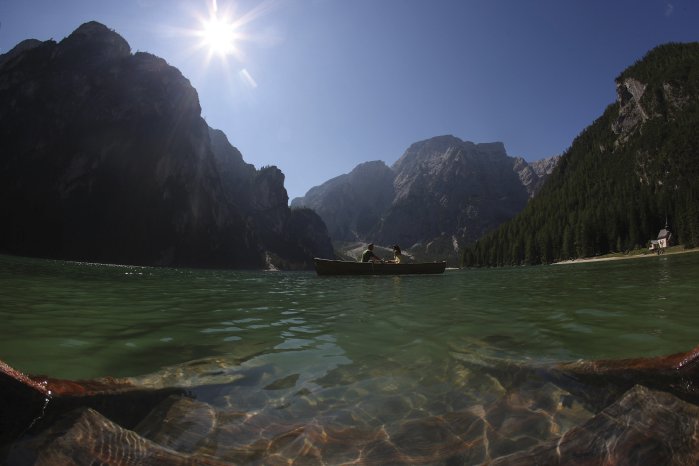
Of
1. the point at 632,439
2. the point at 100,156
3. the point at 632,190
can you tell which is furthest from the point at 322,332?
the point at 100,156

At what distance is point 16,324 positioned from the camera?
28.8 feet

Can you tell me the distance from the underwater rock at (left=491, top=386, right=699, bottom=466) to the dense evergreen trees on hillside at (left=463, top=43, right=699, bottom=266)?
10664 centimetres

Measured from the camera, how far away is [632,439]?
304 cm

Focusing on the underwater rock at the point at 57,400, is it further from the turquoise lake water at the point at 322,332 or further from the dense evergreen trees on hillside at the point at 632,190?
the dense evergreen trees on hillside at the point at 632,190

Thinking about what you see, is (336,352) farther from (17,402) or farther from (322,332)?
(17,402)

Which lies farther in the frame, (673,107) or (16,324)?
(673,107)

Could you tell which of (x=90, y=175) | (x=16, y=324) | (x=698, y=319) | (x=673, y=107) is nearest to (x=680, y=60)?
(x=673, y=107)

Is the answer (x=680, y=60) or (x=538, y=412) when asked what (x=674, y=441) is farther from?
(x=680, y=60)

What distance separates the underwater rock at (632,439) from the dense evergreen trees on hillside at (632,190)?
106637 millimetres

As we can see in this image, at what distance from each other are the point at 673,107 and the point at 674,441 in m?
215

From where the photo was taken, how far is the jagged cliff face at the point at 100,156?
130 m

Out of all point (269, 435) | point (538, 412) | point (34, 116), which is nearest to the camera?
point (269, 435)

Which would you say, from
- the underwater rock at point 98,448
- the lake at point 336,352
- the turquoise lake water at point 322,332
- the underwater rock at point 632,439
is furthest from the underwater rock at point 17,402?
the underwater rock at point 632,439

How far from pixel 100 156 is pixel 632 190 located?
197682 millimetres
